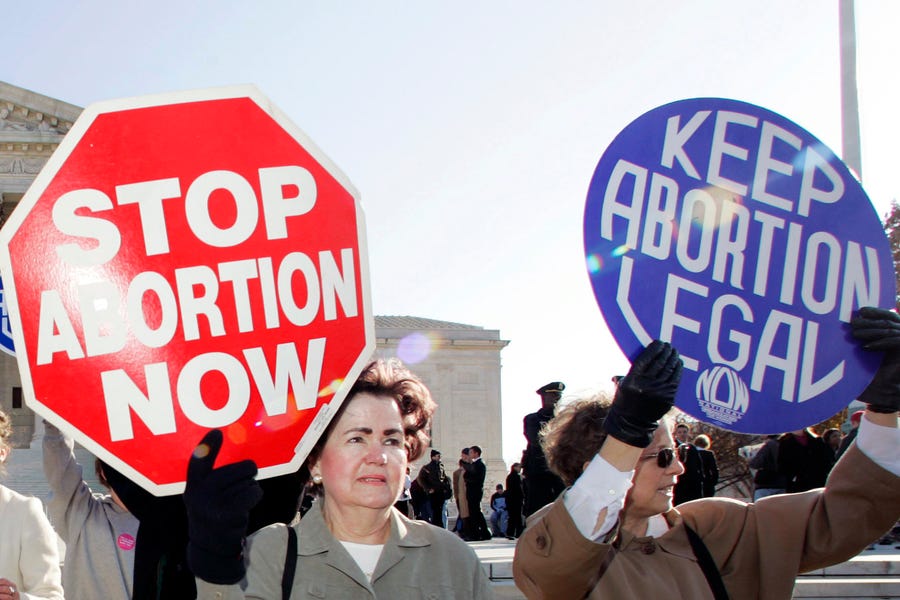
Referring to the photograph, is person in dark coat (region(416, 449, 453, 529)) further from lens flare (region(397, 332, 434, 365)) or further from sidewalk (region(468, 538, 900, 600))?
lens flare (region(397, 332, 434, 365))

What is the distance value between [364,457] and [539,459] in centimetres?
585

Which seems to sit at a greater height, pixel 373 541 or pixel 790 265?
pixel 790 265

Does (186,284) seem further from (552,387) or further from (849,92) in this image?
(849,92)

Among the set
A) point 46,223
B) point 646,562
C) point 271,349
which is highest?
point 46,223

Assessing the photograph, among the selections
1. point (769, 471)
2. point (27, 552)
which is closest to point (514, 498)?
point (769, 471)

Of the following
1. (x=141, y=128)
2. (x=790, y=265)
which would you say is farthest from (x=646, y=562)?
(x=141, y=128)

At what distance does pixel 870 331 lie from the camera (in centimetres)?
241

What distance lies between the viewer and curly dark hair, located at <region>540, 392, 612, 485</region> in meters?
2.67

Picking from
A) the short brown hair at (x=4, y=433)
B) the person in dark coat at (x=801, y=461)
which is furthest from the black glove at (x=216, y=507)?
the person in dark coat at (x=801, y=461)

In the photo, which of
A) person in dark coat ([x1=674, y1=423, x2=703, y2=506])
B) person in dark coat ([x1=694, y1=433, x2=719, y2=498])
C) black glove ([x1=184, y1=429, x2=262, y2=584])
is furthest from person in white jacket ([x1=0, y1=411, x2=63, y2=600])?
person in dark coat ([x1=694, y1=433, x2=719, y2=498])

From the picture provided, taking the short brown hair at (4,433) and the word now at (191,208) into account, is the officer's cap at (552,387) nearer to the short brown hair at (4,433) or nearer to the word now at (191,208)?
the short brown hair at (4,433)

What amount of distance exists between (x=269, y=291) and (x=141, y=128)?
380 mm

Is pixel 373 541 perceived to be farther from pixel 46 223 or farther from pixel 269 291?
pixel 46 223

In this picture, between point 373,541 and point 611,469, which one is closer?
point 611,469
